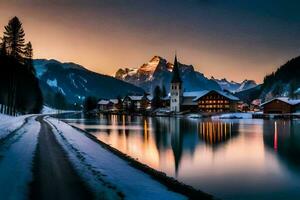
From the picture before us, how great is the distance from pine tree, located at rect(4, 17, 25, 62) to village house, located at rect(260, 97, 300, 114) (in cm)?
10097

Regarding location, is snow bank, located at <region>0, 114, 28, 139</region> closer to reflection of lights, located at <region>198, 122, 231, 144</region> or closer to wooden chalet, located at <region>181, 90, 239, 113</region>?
reflection of lights, located at <region>198, 122, 231, 144</region>

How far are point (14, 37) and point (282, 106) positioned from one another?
104 meters

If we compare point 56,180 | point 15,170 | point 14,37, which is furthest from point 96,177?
point 14,37

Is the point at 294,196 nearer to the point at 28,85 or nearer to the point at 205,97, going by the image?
the point at 28,85

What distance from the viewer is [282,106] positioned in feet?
473

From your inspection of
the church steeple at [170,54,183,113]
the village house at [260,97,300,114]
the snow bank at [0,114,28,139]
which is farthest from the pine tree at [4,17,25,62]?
the church steeple at [170,54,183,113]

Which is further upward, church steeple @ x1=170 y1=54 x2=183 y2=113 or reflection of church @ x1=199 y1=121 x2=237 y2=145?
church steeple @ x1=170 y1=54 x2=183 y2=113

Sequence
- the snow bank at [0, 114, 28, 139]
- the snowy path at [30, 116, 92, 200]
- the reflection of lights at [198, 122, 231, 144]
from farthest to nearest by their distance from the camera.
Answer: the reflection of lights at [198, 122, 231, 144], the snow bank at [0, 114, 28, 139], the snowy path at [30, 116, 92, 200]

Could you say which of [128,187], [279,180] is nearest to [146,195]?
[128,187]

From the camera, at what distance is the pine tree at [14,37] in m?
77.2

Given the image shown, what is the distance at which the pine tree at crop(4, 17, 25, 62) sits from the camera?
77188 millimetres

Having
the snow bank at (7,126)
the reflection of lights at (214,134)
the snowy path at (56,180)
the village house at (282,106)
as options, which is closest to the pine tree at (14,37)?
the snow bank at (7,126)

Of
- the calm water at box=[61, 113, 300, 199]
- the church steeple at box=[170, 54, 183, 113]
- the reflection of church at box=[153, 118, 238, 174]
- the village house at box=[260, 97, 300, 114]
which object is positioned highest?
the church steeple at box=[170, 54, 183, 113]

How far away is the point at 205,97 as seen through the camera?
185250 mm
